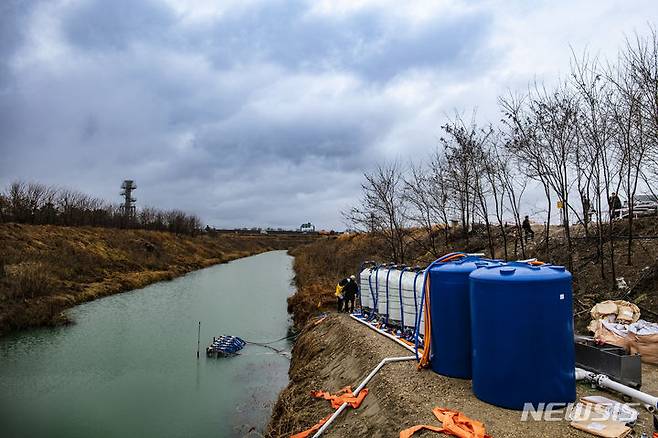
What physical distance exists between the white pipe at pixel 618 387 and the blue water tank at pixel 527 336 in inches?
34.1

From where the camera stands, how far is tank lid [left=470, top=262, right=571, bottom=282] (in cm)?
544

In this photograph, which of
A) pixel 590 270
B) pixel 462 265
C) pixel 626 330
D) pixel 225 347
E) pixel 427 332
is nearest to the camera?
pixel 462 265

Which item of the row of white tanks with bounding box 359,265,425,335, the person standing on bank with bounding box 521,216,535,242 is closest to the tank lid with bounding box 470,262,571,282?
the row of white tanks with bounding box 359,265,425,335

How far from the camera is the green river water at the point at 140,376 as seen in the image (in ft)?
35.3

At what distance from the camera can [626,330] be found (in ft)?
26.2

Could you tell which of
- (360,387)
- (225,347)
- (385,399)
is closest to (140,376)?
(225,347)

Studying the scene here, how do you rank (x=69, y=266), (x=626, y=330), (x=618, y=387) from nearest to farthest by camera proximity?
(x=618, y=387), (x=626, y=330), (x=69, y=266)

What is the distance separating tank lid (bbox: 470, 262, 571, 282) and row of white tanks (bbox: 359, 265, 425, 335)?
2.96m

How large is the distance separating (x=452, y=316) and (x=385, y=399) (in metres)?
1.54

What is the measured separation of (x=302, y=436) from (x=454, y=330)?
2704 mm

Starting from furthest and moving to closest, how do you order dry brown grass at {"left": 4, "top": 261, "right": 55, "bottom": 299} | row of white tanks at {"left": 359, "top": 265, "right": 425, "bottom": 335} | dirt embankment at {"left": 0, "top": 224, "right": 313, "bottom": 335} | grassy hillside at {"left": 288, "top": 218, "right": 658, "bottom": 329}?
1. dry brown grass at {"left": 4, "top": 261, "right": 55, "bottom": 299}
2. dirt embankment at {"left": 0, "top": 224, "right": 313, "bottom": 335}
3. grassy hillside at {"left": 288, "top": 218, "right": 658, "bottom": 329}
4. row of white tanks at {"left": 359, "top": 265, "right": 425, "bottom": 335}

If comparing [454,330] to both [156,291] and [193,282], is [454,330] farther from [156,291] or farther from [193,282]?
[193,282]

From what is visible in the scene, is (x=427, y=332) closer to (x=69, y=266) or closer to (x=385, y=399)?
(x=385, y=399)

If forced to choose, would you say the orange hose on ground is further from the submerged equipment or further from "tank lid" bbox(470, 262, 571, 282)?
the submerged equipment
